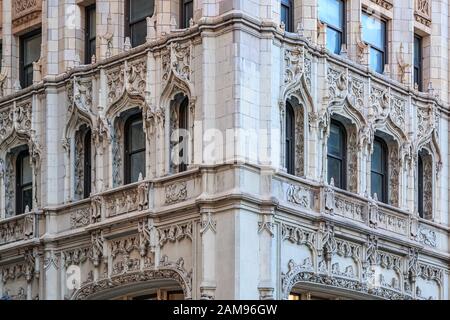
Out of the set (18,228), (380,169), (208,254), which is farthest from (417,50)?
(18,228)

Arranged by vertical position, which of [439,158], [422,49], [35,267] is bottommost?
[35,267]

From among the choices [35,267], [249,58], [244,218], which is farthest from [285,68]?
[35,267]

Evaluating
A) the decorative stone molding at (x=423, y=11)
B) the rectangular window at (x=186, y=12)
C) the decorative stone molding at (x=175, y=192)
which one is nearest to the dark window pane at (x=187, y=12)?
the rectangular window at (x=186, y=12)

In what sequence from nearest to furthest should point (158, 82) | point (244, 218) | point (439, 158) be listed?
point (244, 218)
point (158, 82)
point (439, 158)

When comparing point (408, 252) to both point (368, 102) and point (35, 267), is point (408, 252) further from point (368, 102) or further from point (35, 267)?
point (35, 267)

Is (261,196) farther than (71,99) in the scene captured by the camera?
No

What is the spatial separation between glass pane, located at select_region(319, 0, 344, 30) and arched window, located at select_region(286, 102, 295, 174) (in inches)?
137

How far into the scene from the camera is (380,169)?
177 ft

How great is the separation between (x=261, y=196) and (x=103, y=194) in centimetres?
546

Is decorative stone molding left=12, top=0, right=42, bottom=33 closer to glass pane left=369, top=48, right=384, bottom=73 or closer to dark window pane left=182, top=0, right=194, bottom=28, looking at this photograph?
dark window pane left=182, top=0, right=194, bottom=28

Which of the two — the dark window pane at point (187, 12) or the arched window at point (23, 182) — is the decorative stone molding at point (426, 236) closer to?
the dark window pane at point (187, 12)

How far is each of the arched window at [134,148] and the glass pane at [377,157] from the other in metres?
7.20

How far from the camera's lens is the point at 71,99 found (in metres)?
52.9

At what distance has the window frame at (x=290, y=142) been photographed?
5009cm
